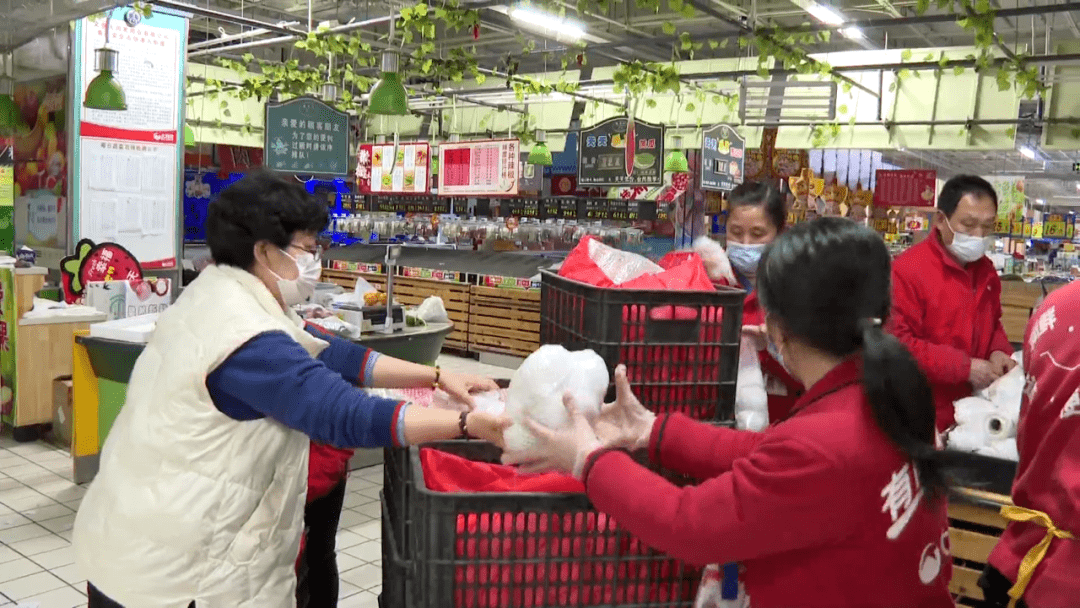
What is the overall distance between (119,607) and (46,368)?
17.1ft

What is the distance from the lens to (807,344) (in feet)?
4.83

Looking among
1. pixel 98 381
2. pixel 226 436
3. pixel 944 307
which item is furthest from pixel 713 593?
pixel 98 381

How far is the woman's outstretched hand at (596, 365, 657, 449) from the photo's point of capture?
1.75 metres

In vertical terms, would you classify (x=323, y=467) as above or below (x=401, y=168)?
below

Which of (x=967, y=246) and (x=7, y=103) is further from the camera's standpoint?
(x=7, y=103)

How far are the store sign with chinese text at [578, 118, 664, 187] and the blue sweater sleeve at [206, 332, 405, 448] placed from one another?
31.9 feet

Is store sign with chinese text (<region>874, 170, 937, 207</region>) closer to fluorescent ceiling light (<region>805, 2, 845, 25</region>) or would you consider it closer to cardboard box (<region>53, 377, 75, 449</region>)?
fluorescent ceiling light (<region>805, 2, 845, 25</region>)

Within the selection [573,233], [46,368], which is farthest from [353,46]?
[573,233]

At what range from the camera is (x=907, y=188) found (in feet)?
47.1

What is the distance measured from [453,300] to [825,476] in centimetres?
989

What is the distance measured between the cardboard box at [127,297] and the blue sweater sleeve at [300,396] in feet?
17.3

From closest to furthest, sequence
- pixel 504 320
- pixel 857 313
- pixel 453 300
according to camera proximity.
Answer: pixel 857 313 < pixel 504 320 < pixel 453 300

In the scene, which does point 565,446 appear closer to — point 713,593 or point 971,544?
point 713,593

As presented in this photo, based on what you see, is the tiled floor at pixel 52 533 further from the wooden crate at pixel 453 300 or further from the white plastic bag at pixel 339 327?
the wooden crate at pixel 453 300
